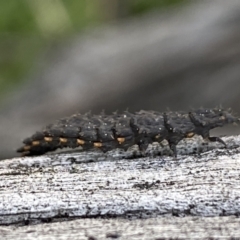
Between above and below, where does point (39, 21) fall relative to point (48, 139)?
above

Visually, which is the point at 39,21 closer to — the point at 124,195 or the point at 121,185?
the point at 121,185

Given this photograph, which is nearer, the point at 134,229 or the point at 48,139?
the point at 134,229

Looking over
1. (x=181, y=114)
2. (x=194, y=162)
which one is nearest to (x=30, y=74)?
(x=181, y=114)

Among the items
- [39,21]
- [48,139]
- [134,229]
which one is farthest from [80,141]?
[39,21]

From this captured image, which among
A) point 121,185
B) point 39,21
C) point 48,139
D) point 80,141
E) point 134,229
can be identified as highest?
point 39,21

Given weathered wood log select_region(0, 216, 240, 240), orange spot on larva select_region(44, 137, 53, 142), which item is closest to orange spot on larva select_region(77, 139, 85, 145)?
orange spot on larva select_region(44, 137, 53, 142)

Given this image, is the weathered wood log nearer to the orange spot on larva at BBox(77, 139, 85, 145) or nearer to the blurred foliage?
the orange spot on larva at BBox(77, 139, 85, 145)

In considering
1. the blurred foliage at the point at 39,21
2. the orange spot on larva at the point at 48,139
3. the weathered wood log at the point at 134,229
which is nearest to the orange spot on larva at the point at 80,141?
the orange spot on larva at the point at 48,139

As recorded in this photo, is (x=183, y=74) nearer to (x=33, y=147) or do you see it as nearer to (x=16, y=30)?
(x=33, y=147)

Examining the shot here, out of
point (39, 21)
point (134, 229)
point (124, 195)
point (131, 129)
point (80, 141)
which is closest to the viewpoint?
point (134, 229)
